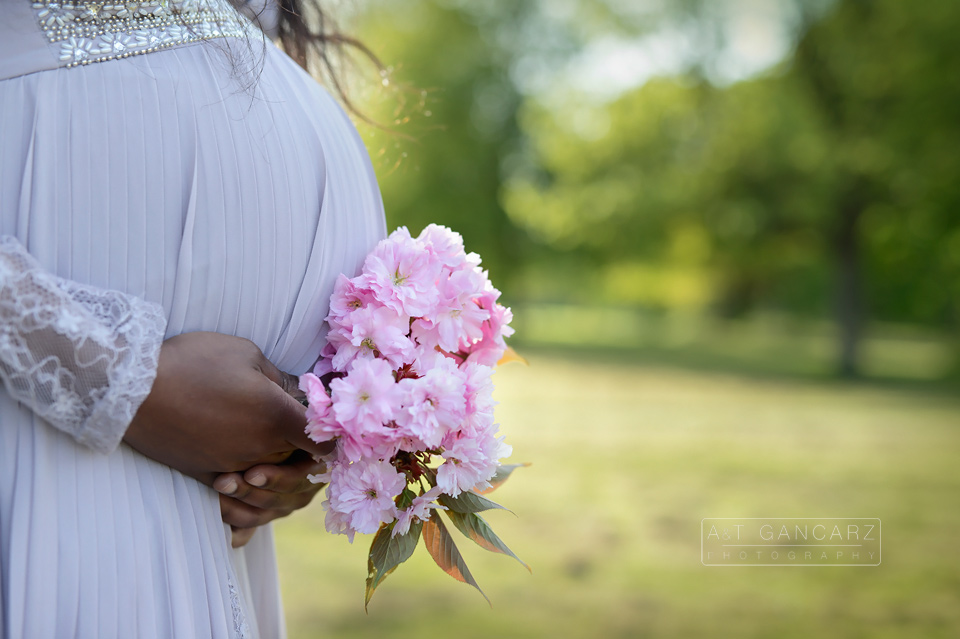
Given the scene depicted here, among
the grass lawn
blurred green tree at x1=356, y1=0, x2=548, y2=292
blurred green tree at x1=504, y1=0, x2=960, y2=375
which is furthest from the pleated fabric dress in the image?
blurred green tree at x1=356, y1=0, x2=548, y2=292

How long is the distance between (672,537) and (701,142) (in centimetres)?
1329

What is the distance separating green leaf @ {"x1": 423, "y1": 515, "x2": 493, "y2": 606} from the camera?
→ 1.30 m

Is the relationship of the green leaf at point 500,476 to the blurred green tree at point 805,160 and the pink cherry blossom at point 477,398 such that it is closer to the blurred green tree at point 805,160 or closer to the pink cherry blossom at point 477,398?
the pink cherry blossom at point 477,398

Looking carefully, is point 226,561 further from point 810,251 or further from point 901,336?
point 901,336

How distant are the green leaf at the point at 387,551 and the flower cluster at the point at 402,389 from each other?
0.02m

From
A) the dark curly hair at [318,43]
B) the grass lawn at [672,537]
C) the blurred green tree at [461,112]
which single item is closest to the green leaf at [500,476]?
the dark curly hair at [318,43]

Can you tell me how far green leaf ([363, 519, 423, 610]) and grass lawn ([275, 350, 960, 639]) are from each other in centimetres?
284

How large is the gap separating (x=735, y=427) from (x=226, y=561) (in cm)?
931

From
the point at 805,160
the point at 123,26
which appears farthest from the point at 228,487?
the point at 805,160

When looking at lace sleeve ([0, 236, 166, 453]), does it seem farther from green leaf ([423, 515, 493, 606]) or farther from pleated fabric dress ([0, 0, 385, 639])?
green leaf ([423, 515, 493, 606])

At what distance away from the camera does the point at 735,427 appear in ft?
32.1

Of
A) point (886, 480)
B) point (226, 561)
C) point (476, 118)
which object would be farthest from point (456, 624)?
point (476, 118)

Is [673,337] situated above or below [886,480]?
above

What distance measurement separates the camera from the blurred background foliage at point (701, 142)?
579 inches
